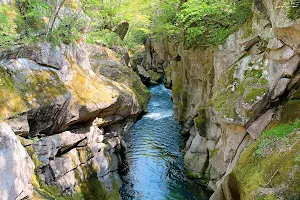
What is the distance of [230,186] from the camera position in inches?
366

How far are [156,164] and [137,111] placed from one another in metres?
4.96

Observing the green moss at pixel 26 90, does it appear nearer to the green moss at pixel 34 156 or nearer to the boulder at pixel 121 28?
the green moss at pixel 34 156

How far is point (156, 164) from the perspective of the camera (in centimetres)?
1744

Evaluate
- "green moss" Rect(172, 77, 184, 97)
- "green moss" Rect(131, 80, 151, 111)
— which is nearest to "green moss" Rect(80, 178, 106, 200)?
"green moss" Rect(131, 80, 151, 111)

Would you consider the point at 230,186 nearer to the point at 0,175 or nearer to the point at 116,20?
the point at 0,175

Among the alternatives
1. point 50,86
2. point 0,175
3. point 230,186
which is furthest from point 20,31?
point 230,186

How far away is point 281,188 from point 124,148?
12.6 metres

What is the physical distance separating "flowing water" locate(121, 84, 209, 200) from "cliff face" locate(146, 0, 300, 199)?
1.01 m

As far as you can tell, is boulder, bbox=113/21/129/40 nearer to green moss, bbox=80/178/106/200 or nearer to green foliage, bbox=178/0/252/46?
green foliage, bbox=178/0/252/46

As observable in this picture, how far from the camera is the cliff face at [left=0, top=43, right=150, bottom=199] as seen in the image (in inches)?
354

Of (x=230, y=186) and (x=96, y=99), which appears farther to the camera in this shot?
(x=96, y=99)

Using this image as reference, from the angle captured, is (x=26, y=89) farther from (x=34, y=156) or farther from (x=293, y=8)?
(x=293, y=8)

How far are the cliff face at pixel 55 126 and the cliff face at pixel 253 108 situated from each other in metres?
5.24

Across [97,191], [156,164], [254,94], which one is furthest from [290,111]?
[156,164]
